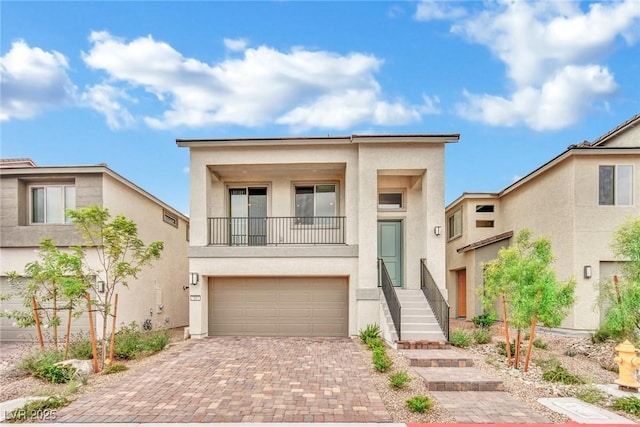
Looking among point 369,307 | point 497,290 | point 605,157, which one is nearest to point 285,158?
point 369,307

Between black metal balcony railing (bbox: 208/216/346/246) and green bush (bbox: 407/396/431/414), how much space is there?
7.06m

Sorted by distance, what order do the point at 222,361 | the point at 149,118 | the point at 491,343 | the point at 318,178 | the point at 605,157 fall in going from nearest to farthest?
the point at 222,361 → the point at 491,343 → the point at 605,157 → the point at 318,178 → the point at 149,118

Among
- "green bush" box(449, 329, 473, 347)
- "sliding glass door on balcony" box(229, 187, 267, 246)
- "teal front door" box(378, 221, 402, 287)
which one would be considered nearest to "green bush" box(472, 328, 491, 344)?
"green bush" box(449, 329, 473, 347)

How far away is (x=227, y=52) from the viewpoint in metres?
14.1

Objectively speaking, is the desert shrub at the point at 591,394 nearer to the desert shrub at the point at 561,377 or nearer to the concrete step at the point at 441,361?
the desert shrub at the point at 561,377

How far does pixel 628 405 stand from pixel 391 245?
7.93m

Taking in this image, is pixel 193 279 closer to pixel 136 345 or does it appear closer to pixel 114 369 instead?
pixel 136 345

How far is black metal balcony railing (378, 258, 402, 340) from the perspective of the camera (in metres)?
9.07

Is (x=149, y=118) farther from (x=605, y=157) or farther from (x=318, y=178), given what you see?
(x=605, y=157)

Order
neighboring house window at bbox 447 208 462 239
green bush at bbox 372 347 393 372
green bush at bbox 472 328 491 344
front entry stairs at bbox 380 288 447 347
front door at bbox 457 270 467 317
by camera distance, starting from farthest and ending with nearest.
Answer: neighboring house window at bbox 447 208 462 239 → front door at bbox 457 270 467 317 → green bush at bbox 472 328 491 344 → front entry stairs at bbox 380 288 447 347 → green bush at bbox 372 347 393 372

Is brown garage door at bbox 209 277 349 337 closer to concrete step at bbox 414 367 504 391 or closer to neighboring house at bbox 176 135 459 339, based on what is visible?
neighboring house at bbox 176 135 459 339

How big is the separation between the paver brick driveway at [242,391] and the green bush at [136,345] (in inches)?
20.4

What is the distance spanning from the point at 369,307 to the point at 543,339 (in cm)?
495

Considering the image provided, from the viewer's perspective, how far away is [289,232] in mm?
12273
